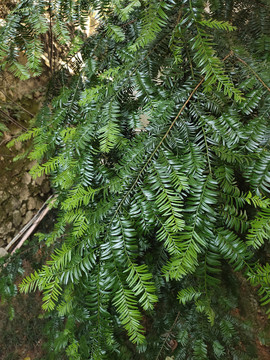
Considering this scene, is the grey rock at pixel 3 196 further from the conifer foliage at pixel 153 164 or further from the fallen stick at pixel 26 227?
the conifer foliage at pixel 153 164

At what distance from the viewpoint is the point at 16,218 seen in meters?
2.61

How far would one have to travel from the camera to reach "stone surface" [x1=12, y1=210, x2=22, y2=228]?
258 cm

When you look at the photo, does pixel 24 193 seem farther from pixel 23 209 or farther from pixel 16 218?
pixel 16 218

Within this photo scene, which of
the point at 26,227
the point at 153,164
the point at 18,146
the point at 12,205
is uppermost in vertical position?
the point at 153,164

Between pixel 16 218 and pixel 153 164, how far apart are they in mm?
2434

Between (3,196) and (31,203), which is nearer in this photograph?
(3,196)

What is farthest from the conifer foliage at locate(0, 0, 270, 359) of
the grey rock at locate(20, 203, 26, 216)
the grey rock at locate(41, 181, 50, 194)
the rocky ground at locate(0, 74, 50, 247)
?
the grey rock at locate(41, 181, 50, 194)

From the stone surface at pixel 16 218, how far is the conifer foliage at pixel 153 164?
79.8 inches

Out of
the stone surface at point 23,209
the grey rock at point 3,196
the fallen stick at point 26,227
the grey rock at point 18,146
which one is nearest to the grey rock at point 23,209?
the stone surface at point 23,209

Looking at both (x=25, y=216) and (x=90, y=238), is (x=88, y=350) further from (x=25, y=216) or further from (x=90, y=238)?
(x=25, y=216)

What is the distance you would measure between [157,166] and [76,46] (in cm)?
50

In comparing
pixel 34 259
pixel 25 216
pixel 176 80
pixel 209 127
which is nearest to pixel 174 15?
pixel 176 80

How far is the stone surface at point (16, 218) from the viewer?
2585mm

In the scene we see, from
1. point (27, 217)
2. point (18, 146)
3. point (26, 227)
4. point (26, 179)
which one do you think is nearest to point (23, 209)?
point (27, 217)
